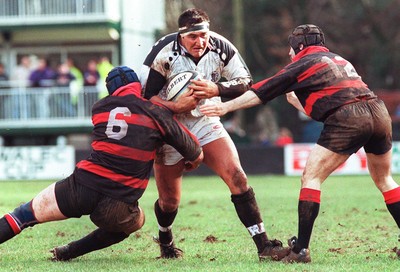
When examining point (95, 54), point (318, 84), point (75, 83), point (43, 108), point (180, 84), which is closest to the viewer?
point (318, 84)

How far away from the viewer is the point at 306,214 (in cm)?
864

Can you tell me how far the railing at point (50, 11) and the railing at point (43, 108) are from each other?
272cm

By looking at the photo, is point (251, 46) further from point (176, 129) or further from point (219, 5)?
point (176, 129)

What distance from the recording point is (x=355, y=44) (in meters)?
41.9

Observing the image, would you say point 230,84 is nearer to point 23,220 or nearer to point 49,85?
point 23,220

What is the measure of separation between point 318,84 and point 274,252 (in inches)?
60.4

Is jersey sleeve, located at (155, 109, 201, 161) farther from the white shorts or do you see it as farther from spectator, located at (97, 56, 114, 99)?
spectator, located at (97, 56, 114, 99)

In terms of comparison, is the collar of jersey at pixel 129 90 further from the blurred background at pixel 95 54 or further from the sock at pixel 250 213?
the blurred background at pixel 95 54

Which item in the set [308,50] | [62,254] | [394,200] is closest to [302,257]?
[394,200]

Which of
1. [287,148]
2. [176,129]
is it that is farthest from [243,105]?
[287,148]

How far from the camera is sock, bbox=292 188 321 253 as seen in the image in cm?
862

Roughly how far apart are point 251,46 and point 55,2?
1306cm

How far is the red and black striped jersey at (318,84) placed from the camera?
8.73 metres

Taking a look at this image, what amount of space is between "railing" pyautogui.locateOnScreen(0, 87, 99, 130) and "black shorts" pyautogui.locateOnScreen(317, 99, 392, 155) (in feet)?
72.4
